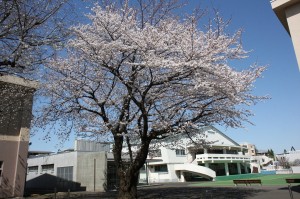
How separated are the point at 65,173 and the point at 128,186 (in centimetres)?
1990

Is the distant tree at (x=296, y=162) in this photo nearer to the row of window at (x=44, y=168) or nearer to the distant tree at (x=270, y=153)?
the distant tree at (x=270, y=153)

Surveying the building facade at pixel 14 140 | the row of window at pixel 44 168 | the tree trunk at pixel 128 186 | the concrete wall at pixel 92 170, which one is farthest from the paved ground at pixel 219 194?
the row of window at pixel 44 168

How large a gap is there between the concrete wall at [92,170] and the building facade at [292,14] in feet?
66.0

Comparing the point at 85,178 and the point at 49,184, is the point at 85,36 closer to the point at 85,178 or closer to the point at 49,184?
the point at 85,178

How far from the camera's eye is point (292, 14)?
34.0ft

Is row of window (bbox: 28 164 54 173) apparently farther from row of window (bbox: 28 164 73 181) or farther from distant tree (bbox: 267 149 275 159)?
distant tree (bbox: 267 149 275 159)

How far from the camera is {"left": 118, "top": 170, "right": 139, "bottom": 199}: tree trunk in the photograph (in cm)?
1156

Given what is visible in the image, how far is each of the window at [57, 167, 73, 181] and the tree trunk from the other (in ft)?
60.9

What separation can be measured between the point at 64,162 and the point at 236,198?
67.6ft

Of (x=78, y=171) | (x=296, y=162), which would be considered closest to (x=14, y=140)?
(x=78, y=171)

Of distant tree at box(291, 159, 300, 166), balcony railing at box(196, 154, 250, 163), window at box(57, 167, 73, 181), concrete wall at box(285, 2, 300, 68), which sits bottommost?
window at box(57, 167, 73, 181)

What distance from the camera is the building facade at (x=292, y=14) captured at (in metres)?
10.1

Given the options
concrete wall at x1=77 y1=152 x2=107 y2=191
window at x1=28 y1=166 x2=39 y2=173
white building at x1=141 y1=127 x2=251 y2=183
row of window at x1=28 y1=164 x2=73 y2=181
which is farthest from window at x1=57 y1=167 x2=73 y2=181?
white building at x1=141 y1=127 x2=251 y2=183

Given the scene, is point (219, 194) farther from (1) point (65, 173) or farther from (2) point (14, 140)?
(1) point (65, 173)
